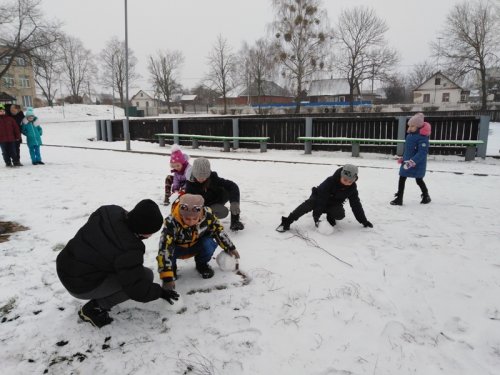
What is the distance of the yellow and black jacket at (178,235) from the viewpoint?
3.12 metres

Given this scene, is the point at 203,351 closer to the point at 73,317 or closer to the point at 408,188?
the point at 73,317

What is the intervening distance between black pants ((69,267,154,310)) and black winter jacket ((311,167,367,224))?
2660mm

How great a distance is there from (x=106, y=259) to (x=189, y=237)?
2.93 ft

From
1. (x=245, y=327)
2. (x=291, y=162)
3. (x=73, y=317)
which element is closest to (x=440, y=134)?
(x=291, y=162)

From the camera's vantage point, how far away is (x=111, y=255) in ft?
8.46

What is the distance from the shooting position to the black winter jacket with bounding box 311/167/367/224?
4801mm

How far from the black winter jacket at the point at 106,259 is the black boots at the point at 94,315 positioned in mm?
214

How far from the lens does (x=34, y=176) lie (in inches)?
347

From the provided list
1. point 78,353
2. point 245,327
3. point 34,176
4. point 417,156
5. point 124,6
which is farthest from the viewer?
point 124,6

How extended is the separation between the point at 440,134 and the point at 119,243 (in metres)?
12.1

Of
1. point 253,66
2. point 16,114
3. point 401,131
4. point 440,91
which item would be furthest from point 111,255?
point 440,91

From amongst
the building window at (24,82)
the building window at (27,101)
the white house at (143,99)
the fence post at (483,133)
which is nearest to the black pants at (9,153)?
the fence post at (483,133)

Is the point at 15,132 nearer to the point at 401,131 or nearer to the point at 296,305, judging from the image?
the point at 296,305

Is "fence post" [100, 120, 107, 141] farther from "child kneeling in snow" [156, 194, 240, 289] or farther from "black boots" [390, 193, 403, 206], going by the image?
"child kneeling in snow" [156, 194, 240, 289]
